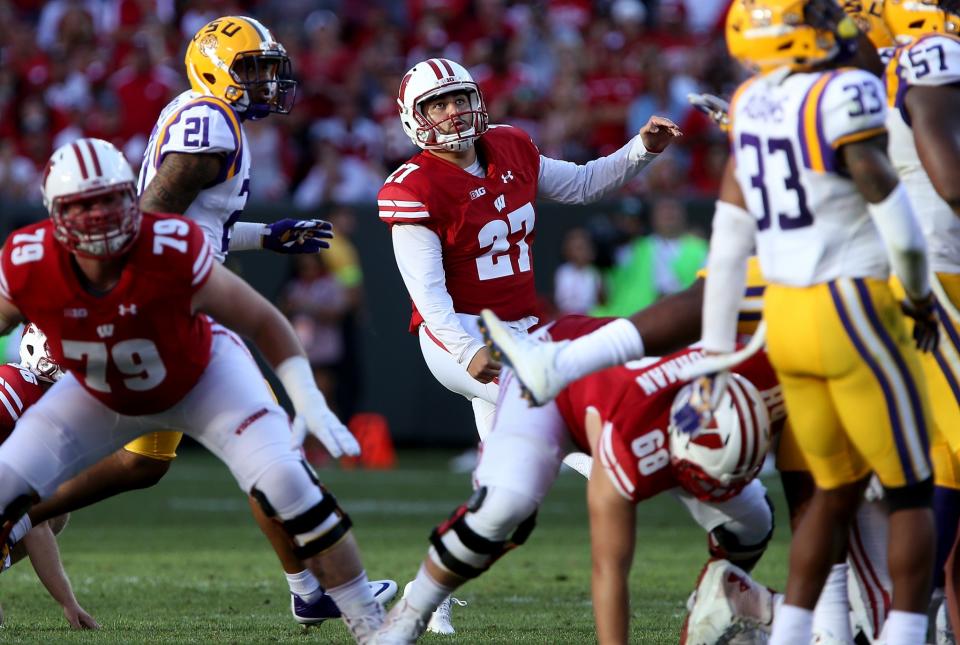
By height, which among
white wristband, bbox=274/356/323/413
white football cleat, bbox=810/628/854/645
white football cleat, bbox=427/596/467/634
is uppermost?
white wristband, bbox=274/356/323/413

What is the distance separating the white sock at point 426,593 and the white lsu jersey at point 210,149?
1.56m

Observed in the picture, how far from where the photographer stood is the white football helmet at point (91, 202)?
13.5 ft

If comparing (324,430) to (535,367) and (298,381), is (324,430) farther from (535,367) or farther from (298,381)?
(535,367)

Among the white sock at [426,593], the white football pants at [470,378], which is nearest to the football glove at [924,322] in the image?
the white sock at [426,593]

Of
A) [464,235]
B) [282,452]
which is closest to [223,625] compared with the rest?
[282,452]

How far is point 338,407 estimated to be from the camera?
471 inches

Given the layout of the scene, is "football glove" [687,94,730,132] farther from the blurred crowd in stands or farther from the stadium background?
the blurred crowd in stands

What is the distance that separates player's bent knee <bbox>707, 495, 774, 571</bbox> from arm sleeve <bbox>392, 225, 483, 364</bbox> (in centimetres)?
135

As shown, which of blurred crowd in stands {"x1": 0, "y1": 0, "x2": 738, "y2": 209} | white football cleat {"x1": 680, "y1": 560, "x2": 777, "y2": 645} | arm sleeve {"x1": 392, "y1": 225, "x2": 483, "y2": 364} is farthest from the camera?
blurred crowd in stands {"x1": 0, "y1": 0, "x2": 738, "y2": 209}

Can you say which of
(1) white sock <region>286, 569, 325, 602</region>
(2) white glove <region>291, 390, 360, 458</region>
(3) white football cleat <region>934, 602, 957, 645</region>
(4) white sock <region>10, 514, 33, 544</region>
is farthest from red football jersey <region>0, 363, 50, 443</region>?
(3) white football cleat <region>934, 602, 957, 645</region>

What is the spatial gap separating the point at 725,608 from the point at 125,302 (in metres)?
1.87

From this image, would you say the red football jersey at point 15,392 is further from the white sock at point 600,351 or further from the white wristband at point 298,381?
the white sock at point 600,351

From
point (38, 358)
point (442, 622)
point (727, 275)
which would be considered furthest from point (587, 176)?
point (38, 358)

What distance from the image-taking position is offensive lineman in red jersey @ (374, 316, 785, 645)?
4.04m
